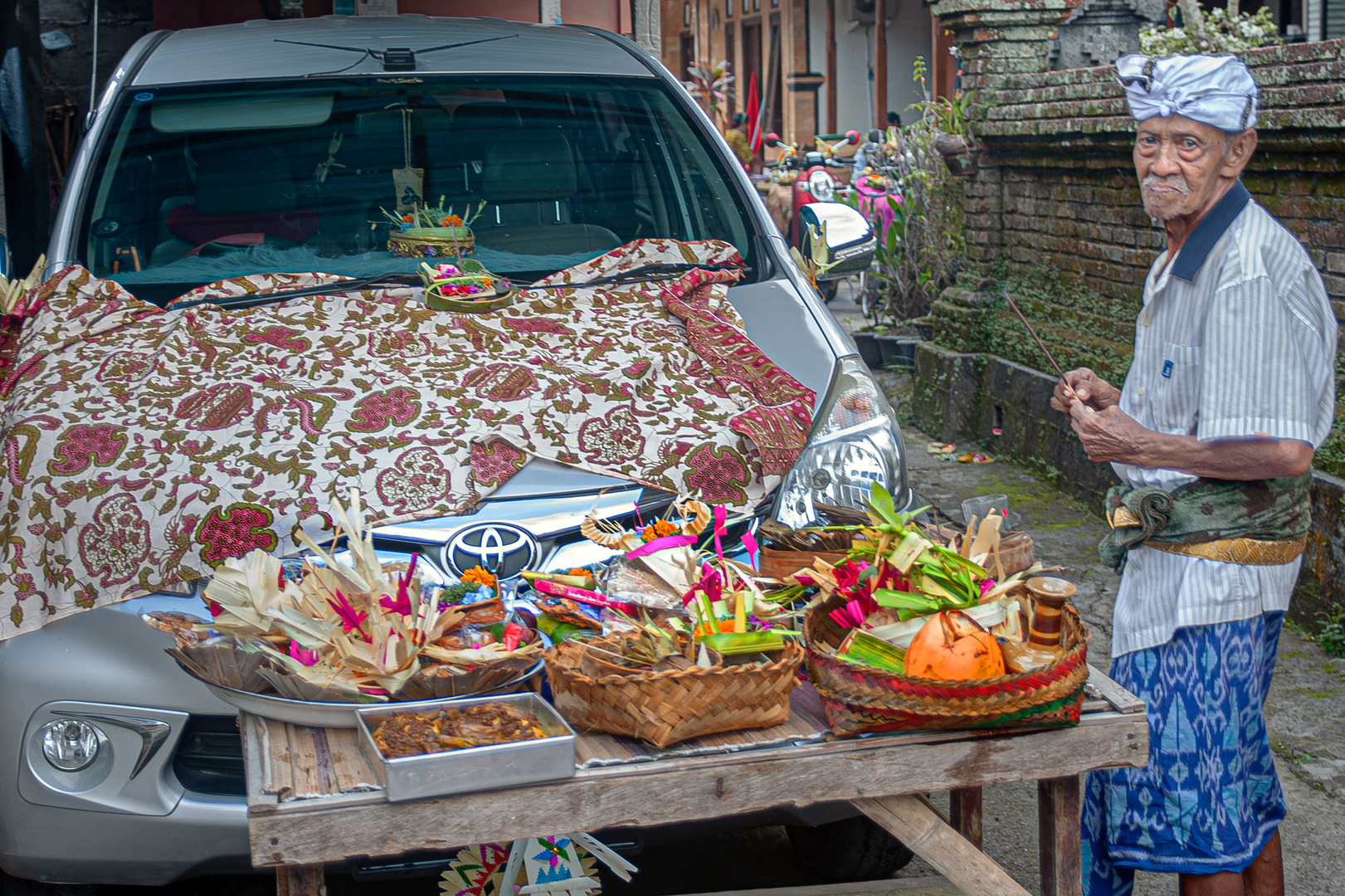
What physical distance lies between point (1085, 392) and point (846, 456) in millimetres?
641

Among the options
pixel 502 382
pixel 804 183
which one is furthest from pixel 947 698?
pixel 804 183

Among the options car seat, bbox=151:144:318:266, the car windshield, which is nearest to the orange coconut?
the car windshield

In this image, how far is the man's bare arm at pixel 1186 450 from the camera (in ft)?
7.62

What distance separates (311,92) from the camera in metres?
3.94

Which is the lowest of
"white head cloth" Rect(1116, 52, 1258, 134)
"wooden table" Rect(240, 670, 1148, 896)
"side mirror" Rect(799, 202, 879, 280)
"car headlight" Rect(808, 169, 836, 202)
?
"wooden table" Rect(240, 670, 1148, 896)

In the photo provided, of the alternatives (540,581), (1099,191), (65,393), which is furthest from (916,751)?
(1099,191)

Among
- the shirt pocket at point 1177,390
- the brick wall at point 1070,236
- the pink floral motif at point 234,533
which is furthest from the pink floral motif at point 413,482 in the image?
the brick wall at point 1070,236

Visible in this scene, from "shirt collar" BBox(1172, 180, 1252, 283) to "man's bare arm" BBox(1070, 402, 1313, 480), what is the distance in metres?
0.30

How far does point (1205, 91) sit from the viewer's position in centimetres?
231

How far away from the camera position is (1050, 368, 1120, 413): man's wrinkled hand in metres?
2.53

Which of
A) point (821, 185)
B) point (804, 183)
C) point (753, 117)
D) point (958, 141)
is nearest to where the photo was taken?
point (958, 141)

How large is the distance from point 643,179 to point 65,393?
1.90 metres

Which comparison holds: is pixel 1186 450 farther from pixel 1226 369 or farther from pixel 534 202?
pixel 534 202

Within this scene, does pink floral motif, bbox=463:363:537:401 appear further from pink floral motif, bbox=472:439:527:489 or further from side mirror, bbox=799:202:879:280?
side mirror, bbox=799:202:879:280
